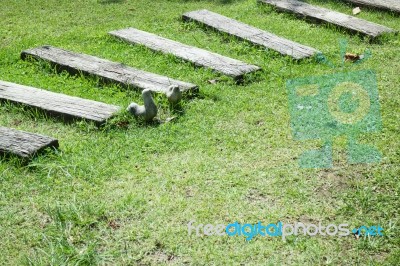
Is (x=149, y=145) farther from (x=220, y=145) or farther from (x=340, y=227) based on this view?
(x=340, y=227)

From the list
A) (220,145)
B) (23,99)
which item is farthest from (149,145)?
(23,99)

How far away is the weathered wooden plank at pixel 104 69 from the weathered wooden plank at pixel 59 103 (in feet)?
1.85

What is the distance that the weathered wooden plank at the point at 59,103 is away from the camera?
15.2 ft

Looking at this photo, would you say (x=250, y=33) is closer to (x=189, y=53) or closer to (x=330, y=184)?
(x=189, y=53)

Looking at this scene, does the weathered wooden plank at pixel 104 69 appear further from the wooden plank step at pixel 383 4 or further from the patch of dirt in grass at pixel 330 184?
the wooden plank step at pixel 383 4

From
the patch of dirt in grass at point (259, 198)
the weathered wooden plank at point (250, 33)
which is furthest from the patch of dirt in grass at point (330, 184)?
the weathered wooden plank at point (250, 33)

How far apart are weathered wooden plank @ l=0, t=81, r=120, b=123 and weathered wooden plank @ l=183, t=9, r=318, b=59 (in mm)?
2232

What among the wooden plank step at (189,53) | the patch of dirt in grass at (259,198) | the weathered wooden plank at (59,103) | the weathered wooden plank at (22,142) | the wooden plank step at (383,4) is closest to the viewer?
the patch of dirt in grass at (259,198)

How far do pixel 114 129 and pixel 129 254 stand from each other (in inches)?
62.5

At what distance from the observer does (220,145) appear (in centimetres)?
432

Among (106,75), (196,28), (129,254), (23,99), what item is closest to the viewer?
(129,254)

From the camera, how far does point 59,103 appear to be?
4.82 meters

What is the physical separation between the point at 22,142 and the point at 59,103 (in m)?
0.78

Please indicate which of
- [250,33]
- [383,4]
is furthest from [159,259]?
[383,4]
